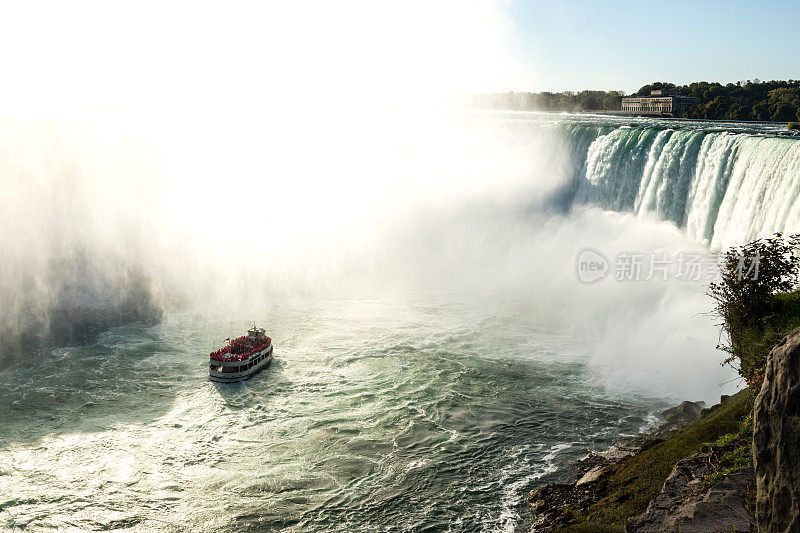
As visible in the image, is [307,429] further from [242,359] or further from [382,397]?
[242,359]

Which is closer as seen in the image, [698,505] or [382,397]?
[698,505]

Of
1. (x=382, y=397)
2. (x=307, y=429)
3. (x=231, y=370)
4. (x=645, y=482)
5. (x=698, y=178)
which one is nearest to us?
(x=645, y=482)

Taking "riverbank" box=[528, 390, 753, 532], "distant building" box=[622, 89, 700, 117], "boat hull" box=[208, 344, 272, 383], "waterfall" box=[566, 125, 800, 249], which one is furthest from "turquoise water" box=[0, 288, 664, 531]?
"distant building" box=[622, 89, 700, 117]

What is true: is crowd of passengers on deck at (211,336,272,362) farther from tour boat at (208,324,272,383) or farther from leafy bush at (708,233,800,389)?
leafy bush at (708,233,800,389)

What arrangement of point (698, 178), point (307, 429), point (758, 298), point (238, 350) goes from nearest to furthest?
point (758, 298), point (307, 429), point (238, 350), point (698, 178)

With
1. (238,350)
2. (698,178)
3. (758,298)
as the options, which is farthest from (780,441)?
(698,178)

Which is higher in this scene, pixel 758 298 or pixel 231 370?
pixel 758 298
